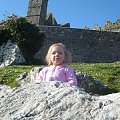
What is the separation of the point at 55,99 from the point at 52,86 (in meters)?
0.32

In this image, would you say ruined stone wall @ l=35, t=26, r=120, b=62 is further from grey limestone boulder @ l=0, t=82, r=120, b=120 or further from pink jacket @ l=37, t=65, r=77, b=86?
grey limestone boulder @ l=0, t=82, r=120, b=120

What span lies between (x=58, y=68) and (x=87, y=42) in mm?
29868

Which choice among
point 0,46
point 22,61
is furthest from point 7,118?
point 0,46

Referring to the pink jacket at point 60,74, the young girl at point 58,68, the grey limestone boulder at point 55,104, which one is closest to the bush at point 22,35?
the young girl at point 58,68

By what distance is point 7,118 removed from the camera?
15.2 feet

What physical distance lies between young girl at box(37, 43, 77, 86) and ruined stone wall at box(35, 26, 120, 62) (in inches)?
1136

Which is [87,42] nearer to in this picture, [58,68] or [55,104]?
[58,68]

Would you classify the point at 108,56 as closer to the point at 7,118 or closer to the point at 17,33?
the point at 17,33

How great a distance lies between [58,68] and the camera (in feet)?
22.4

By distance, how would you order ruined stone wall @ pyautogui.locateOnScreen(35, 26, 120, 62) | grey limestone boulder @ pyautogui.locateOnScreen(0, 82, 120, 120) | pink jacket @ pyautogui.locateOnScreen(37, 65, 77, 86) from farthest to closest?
ruined stone wall @ pyautogui.locateOnScreen(35, 26, 120, 62)
pink jacket @ pyautogui.locateOnScreen(37, 65, 77, 86)
grey limestone boulder @ pyautogui.locateOnScreen(0, 82, 120, 120)

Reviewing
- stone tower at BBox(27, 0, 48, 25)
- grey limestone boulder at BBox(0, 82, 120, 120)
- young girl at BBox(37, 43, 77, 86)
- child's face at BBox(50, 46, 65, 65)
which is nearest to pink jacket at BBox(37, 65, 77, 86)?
young girl at BBox(37, 43, 77, 86)

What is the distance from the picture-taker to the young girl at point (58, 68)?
22.0ft

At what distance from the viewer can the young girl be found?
6.70 metres

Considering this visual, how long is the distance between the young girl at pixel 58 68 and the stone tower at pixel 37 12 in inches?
1663
